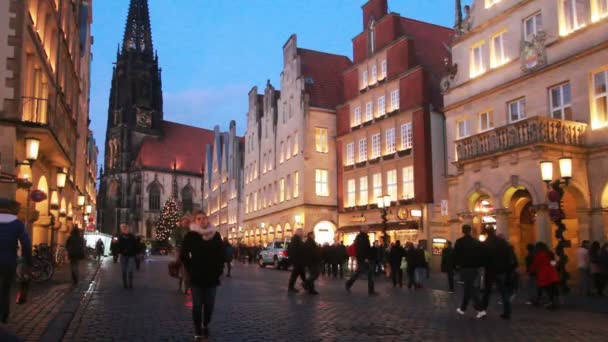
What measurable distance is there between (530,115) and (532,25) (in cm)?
391

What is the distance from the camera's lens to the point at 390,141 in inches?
1564

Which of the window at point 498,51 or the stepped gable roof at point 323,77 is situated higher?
the stepped gable roof at point 323,77

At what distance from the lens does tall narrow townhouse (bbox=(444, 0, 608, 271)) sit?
74.8 ft

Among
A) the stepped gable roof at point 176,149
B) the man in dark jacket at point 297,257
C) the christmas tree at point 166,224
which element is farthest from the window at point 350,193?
the stepped gable roof at point 176,149

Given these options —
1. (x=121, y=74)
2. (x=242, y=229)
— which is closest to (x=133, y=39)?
(x=121, y=74)

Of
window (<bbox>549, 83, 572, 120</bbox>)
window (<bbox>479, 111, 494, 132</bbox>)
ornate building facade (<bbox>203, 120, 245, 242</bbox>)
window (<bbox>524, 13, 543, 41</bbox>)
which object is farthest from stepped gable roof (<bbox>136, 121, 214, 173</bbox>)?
window (<bbox>549, 83, 572, 120</bbox>)

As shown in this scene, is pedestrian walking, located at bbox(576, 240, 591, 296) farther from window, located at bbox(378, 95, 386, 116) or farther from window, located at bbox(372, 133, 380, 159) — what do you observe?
window, located at bbox(378, 95, 386, 116)

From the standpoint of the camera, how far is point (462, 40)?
30.1m

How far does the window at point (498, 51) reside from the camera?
90.4 feet

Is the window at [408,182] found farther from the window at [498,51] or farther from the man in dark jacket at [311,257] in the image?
the man in dark jacket at [311,257]

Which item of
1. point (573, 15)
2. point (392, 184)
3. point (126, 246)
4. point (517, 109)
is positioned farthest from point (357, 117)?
point (126, 246)

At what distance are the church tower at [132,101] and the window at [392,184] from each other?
81589mm

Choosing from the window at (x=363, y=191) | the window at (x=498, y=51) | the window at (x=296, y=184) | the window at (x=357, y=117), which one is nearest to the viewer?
the window at (x=498, y=51)

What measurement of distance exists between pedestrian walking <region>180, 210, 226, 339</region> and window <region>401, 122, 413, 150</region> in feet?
98.8
